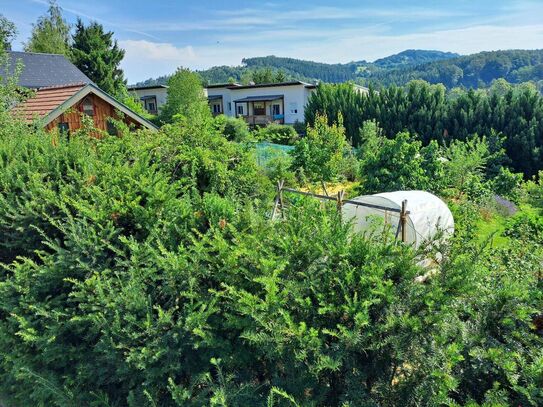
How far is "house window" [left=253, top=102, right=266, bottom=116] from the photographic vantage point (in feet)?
139

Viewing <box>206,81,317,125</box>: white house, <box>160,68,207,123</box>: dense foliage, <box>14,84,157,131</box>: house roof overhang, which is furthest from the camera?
<box>206,81,317,125</box>: white house

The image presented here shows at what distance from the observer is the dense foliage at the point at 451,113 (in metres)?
17.6

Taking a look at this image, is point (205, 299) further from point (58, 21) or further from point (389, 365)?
point (58, 21)

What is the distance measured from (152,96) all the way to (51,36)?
1438cm

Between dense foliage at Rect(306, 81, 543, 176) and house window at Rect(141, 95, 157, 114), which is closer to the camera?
dense foliage at Rect(306, 81, 543, 176)

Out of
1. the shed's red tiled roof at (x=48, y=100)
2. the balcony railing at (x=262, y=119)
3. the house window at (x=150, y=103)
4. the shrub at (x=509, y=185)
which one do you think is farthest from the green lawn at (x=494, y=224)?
the house window at (x=150, y=103)

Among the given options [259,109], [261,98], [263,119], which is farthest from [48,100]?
[259,109]

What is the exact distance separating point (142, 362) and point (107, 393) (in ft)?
2.78

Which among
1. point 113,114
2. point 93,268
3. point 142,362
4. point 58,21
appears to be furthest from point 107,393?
point 58,21

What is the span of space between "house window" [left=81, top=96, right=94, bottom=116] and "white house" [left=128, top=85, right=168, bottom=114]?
110 feet

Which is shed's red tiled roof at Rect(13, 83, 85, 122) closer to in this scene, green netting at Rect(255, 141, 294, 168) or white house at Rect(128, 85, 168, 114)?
green netting at Rect(255, 141, 294, 168)

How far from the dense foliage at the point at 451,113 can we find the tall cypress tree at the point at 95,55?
20473mm

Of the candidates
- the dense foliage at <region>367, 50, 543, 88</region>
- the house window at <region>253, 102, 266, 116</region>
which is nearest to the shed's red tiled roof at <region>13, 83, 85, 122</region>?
the house window at <region>253, 102, 266, 116</region>

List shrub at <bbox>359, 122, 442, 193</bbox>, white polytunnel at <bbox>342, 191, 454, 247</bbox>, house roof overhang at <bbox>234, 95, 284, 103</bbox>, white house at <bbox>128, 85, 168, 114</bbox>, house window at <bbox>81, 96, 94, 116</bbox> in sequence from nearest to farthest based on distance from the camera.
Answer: white polytunnel at <bbox>342, 191, 454, 247</bbox>, shrub at <bbox>359, 122, 442, 193</bbox>, house window at <bbox>81, 96, 94, 116</bbox>, house roof overhang at <bbox>234, 95, 284, 103</bbox>, white house at <bbox>128, 85, 168, 114</bbox>
